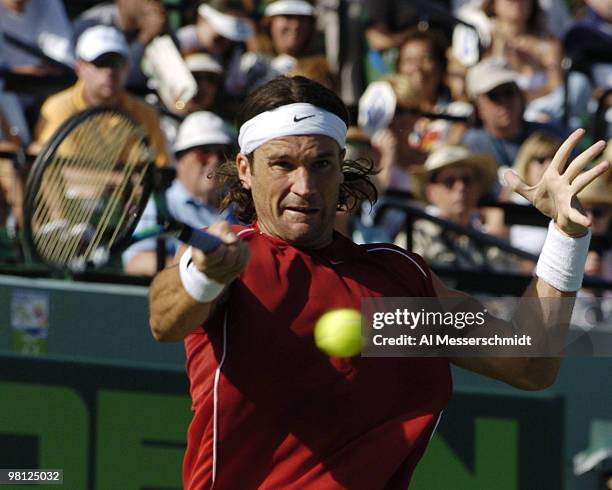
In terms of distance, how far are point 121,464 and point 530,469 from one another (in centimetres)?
184

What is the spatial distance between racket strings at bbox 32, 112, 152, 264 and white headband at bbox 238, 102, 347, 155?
2.14ft

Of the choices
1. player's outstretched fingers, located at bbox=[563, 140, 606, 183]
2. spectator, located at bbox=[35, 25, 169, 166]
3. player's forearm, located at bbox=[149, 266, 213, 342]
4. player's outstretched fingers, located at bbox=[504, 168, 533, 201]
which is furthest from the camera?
spectator, located at bbox=[35, 25, 169, 166]

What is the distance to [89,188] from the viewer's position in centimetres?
559

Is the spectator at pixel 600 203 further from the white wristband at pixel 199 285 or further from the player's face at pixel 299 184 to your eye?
the white wristband at pixel 199 285

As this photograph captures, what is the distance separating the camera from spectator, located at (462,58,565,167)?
7805mm

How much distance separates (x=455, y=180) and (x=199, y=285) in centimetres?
416

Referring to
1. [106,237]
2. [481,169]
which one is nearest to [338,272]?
[106,237]

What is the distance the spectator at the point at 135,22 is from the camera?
786cm

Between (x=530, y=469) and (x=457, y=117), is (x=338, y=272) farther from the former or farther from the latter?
(x=457, y=117)

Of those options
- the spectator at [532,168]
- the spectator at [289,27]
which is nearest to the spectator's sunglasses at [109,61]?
the spectator at [289,27]

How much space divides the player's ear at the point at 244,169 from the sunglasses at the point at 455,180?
11.7 ft

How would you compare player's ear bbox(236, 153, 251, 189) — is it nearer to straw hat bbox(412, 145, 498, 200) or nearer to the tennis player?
the tennis player

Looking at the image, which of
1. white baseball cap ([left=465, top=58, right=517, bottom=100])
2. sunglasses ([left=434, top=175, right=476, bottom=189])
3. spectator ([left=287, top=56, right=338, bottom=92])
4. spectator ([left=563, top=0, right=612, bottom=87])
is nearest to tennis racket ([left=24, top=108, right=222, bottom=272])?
sunglasses ([left=434, top=175, right=476, bottom=189])

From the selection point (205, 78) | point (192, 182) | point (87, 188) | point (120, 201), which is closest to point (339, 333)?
point (120, 201)
